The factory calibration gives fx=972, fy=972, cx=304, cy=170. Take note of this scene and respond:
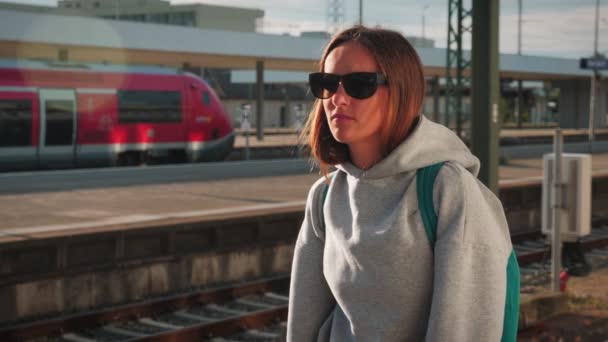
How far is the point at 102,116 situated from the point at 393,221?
80.8 ft

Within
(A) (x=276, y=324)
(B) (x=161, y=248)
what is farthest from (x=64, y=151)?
(A) (x=276, y=324)

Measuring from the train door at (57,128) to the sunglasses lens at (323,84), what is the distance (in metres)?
23.5

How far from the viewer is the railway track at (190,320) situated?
30.1ft

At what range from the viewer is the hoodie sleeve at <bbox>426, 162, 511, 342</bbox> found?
6.54ft

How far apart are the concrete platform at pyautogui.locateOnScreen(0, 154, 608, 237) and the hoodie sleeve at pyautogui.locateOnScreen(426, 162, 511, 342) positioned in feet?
34.2

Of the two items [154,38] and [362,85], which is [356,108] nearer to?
[362,85]

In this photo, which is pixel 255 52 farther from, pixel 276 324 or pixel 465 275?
pixel 465 275

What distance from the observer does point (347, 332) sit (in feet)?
7.25

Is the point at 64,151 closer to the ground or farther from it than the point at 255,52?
closer to the ground

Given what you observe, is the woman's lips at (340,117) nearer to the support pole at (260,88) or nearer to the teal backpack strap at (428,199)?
the teal backpack strap at (428,199)

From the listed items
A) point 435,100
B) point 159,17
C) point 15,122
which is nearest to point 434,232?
point 15,122

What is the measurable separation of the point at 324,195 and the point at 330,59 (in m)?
0.33

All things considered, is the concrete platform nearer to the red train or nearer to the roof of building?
the red train

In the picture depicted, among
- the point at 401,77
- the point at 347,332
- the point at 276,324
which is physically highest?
the point at 401,77
